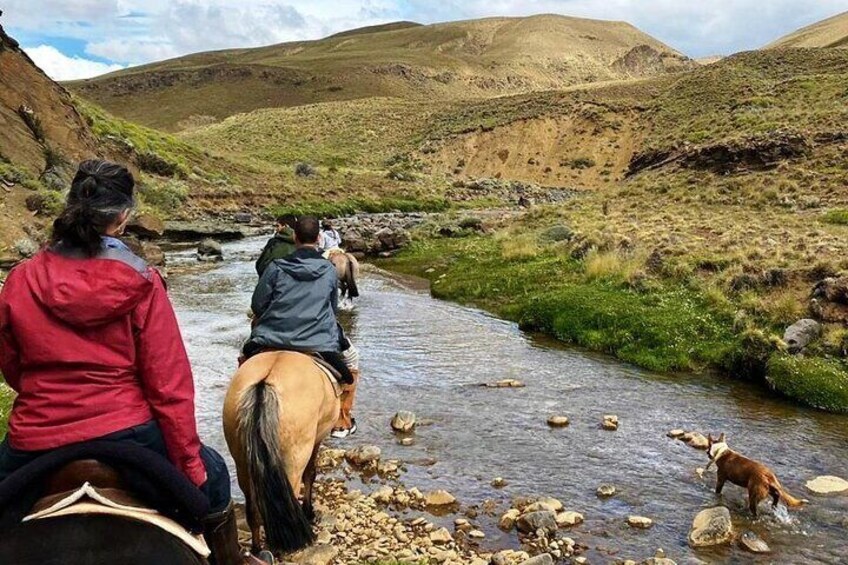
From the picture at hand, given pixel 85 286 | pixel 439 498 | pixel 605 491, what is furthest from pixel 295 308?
pixel 605 491

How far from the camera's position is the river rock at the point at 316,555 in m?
6.30

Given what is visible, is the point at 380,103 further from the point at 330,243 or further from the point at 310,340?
the point at 310,340

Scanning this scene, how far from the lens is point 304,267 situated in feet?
23.1

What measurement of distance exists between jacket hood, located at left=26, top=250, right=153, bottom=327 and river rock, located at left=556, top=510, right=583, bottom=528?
5.52 m

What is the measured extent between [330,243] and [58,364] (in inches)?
573

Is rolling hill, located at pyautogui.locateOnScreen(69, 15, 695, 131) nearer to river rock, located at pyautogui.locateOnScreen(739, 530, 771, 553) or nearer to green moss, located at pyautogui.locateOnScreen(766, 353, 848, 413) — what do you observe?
green moss, located at pyautogui.locateOnScreen(766, 353, 848, 413)

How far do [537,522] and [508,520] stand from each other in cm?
34

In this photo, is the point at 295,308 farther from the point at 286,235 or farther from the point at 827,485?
the point at 827,485

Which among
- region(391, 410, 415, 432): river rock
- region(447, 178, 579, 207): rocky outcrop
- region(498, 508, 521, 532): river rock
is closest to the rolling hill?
region(447, 178, 579, 207): rocky outcrop

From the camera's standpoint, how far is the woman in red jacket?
344 centimetres

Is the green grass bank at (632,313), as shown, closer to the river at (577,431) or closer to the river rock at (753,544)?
the river at (577,431)

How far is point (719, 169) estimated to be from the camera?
39375 mm

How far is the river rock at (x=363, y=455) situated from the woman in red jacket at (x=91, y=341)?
5.60 metres

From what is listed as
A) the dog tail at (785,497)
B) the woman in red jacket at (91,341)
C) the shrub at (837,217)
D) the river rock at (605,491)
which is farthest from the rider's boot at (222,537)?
the shrub at (837,217)
